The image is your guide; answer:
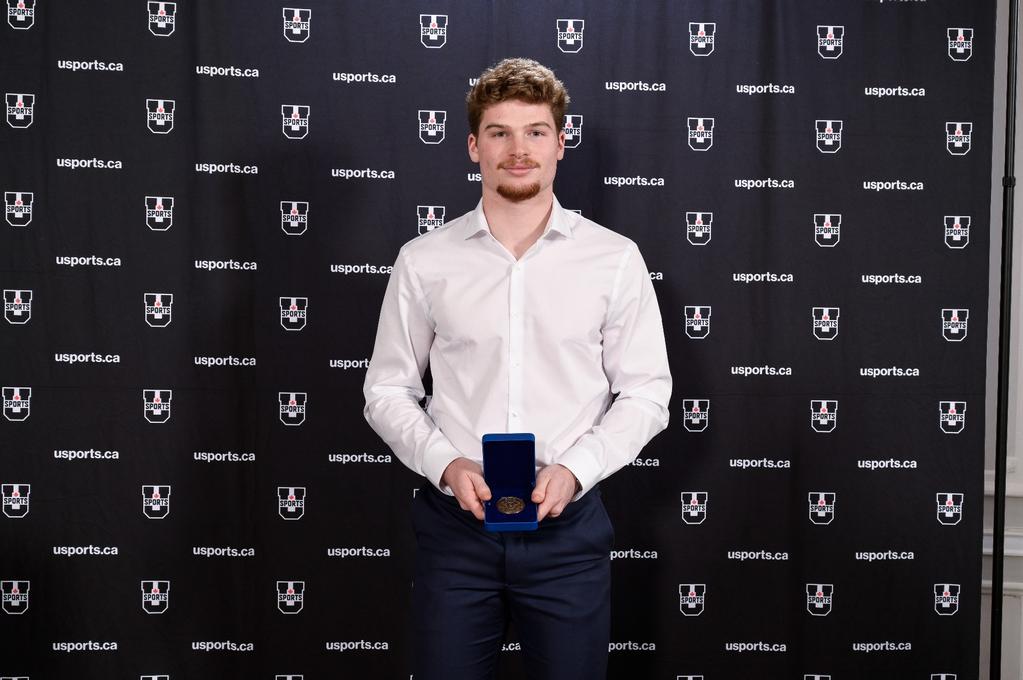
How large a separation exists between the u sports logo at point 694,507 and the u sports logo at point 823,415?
44cm

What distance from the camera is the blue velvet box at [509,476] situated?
168 centimetres

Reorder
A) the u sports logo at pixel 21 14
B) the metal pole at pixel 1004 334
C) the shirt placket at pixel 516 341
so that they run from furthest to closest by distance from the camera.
A: 1. the u sports logo at pixel 21 14
2. the metal pole at pixel 1004 334
3. the shirt placket at pixel 516 341

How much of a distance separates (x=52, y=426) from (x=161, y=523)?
19.0 inches

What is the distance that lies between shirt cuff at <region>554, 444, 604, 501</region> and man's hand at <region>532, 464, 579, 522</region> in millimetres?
13

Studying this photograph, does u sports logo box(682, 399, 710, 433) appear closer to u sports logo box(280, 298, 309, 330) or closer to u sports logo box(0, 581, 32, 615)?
u sports logo box(280, 298, 309, 330)

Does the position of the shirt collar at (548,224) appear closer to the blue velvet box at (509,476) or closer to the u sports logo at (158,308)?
the blue velvet box at (509,476)

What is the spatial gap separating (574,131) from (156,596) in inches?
82.3

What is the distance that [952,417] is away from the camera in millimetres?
2838

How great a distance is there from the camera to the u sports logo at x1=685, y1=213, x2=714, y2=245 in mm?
2816

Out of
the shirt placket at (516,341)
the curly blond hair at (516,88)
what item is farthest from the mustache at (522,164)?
the shirt placket at (516,341)

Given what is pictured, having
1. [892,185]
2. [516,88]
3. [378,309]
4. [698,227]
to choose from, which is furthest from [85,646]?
[892,185]

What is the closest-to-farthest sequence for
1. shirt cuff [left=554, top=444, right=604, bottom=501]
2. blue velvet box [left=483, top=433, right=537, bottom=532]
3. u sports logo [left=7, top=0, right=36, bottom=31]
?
blue velvet box [left=483, top=433, right=537, bottom=532], shirt cuff [left=554, top=444, right=604, bottom=501], u sports logo [left=7, top=0, right=36, bottom=31]

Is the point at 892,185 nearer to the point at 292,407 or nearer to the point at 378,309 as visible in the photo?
the point at 378,309

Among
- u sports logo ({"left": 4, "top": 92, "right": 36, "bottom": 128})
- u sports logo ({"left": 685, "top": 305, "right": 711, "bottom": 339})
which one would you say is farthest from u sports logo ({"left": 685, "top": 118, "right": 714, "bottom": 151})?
u sports logo ({"left": 4, "top": 92, "right": 36, "bottom": 128})
